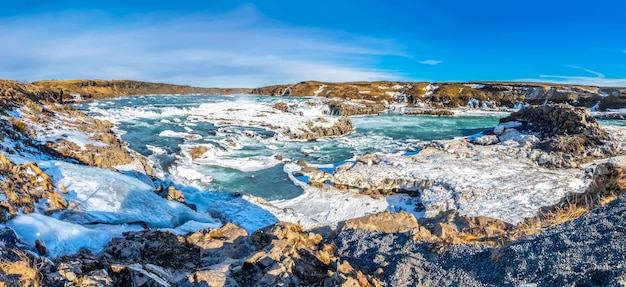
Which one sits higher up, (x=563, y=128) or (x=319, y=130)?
(x=563, y=128)

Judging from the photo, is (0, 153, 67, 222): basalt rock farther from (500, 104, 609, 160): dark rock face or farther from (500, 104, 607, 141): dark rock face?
(500, 104, 607, 141): dark rock face

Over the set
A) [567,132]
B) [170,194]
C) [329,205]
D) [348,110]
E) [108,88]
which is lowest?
[329,205]

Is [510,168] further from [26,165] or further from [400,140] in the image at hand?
[26,165]

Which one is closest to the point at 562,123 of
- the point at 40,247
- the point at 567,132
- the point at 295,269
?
the point at 567,132

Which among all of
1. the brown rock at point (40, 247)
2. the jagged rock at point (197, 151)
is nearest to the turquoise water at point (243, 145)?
the jagged rock at point (197, 151)

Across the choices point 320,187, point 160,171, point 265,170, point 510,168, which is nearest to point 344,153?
point 265,170

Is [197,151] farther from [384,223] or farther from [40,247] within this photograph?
[40,247]

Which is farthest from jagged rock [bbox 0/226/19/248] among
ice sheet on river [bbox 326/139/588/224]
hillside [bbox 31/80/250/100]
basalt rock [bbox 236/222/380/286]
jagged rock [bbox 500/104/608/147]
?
hillside [bbox 31/80/250/100]

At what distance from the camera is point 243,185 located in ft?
59.4

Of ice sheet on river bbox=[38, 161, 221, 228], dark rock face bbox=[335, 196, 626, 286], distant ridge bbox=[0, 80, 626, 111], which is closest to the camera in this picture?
dark rock face bbox=[335, 196, 626, 286]

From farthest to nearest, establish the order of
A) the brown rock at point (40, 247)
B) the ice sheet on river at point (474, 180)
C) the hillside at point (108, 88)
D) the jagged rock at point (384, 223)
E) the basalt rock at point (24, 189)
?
the hillside at point (108, 88) → the ice sheet on river at point (474, 180) → the jagged rock at point (384, 223) → the basalt rock at point (24, 189) → the brown rock at point (40, 247)

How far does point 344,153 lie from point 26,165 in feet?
65.7

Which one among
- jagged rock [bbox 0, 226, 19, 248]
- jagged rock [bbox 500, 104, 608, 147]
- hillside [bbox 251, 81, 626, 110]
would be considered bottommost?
jagged rock [bbox 0, 226, 19, 248]

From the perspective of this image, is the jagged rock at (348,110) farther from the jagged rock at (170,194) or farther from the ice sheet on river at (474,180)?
the jagged rock at (170,194)
